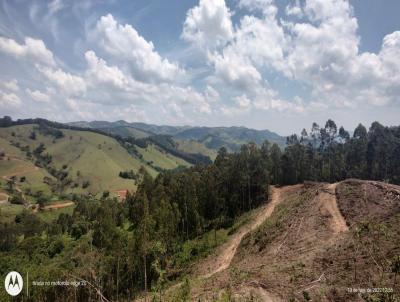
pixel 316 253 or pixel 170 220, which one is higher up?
pixel 316 253

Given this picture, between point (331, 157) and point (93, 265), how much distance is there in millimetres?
119389

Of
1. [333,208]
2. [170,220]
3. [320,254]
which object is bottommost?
[170,220]

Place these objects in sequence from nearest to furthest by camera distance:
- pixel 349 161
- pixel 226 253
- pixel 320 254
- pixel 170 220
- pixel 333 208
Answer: pixel 320 254 < pixel 333 208 < pixel 226 253 < pixel 170 220 < pixel 349 161

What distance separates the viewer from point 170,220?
69812mm

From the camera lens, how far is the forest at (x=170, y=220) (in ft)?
203

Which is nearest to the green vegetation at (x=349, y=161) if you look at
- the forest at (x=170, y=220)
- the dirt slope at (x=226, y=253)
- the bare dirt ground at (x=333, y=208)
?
the forest at (x=170, y=220)

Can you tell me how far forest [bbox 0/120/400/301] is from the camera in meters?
61.8

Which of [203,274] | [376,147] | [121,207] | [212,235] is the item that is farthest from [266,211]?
[376,147]

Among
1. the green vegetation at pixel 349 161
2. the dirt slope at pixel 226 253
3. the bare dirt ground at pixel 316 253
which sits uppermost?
the green vegetation at pixel 349 161

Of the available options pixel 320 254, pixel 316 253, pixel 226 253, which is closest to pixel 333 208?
pixel 316 253

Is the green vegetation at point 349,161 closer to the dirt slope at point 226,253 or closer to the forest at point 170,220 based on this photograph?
the forest at point 170,220

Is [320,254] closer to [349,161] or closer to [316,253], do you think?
[316,253]

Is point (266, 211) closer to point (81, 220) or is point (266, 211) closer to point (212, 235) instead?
point (212, 235)

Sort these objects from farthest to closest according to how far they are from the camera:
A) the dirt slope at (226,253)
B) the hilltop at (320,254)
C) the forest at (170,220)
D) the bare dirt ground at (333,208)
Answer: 1. the forest at (170,220)
2. the dirt slope at (226,253)
3. the bare dirt ground at (333,208)
4. the hilltop at (320,254)
